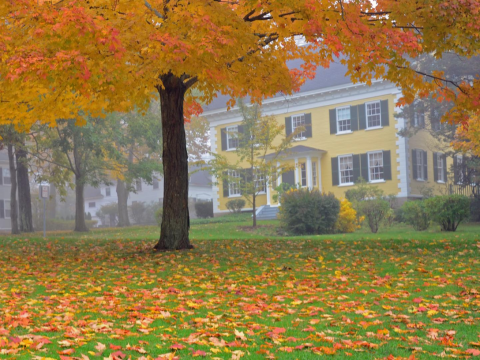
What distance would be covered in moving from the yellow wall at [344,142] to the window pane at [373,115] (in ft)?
1.08

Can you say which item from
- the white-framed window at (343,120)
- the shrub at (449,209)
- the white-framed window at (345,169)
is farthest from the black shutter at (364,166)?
the shrub at (449,209)

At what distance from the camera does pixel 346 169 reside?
107 ft

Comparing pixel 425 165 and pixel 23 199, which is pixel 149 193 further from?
pixel 425 165

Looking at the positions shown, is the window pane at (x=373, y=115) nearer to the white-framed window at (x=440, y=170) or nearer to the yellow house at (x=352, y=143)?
the yellow house at (x=352, y=143)

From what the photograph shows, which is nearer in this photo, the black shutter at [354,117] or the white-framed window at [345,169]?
the black shutter at [354,117]

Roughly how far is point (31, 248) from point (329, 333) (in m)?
10.8

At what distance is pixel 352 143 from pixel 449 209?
13.2 metres

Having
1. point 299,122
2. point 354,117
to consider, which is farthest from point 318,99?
point 354,117

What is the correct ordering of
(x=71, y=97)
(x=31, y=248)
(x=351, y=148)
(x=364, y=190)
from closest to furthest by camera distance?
1. (x=71, y=97)
2. (x=31, y=248)
3. (x=364, y=190)
4. (x=351, y=148)

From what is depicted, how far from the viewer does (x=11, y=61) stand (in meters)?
10.2

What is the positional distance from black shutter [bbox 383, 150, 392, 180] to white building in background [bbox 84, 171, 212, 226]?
838 inches

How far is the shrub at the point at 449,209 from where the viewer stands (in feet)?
62.9

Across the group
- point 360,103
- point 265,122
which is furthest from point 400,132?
point 265,122

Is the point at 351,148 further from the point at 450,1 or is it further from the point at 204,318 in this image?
the point at 204,318
